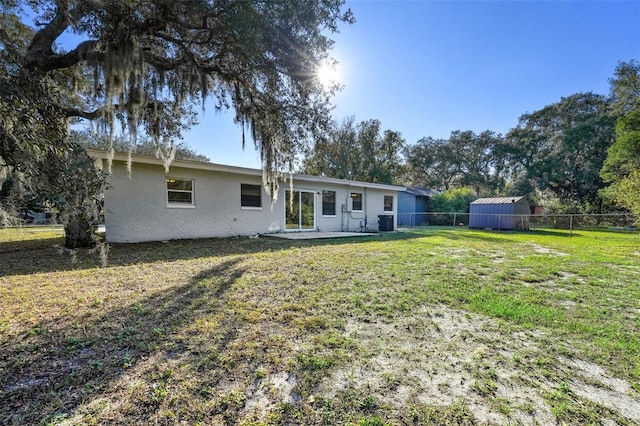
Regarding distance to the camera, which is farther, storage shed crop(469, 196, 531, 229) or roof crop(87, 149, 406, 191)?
storage shed crop(469, 196, 531, 229)

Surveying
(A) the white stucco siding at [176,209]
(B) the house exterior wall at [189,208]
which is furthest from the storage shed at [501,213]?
(A) the white stucco siding at [176,209]

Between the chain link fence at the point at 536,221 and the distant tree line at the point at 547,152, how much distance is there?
53.3 inches

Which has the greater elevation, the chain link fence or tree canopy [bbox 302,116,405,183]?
tree canopy [bbox 302,116,405,183]

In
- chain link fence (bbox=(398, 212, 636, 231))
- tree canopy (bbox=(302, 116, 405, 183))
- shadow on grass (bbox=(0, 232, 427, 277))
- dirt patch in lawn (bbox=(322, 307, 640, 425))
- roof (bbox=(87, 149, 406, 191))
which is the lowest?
dirt patch in lawn (bbox=(322, 307, 640, 425))

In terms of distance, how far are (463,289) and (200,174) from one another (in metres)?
8.01

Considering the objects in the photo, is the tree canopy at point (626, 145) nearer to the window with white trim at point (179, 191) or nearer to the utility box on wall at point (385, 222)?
the utility box on wall at point (385, 222)

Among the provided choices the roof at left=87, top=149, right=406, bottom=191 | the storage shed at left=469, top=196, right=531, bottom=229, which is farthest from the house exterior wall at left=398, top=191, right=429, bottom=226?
the roof at left=87, top=149, right=406, bottom=191

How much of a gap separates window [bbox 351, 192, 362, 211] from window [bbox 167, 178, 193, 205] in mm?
6960

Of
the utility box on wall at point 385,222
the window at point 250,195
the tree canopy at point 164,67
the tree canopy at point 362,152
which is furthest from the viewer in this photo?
the tree canopy at point 362,152

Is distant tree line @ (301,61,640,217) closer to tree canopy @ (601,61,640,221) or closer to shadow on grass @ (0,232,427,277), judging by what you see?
tree canopy @ (601,61,640,221)

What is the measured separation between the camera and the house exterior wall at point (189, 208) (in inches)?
303

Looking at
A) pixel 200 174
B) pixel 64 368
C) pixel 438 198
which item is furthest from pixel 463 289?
pixel 438 198

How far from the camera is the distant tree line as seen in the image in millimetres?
16953

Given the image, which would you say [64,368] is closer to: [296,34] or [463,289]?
[463,289]
